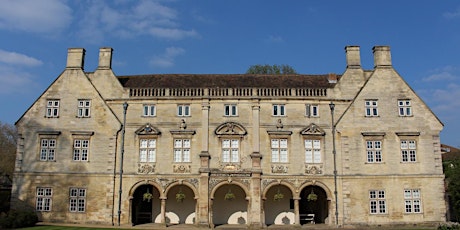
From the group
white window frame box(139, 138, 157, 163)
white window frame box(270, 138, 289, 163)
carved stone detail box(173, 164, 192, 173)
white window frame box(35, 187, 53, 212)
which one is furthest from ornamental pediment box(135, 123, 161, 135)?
white window frame box(270, 138, 289, 163)

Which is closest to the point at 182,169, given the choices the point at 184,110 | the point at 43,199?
the point at 184,110

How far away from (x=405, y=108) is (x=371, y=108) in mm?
2545

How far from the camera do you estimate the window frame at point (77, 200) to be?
92.4ft

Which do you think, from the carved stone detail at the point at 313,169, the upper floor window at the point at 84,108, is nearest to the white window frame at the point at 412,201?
the carved stone detail at the point at 313,169

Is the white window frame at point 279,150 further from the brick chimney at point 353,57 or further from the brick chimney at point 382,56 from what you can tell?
the brick chimney at point 382,56

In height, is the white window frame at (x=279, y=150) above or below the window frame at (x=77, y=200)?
above

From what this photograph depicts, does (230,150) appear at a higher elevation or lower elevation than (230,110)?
lower

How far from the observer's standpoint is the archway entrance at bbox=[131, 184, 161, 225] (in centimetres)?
2979

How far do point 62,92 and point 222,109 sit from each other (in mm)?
12307

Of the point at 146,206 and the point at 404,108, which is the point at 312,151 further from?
the point at 146,206

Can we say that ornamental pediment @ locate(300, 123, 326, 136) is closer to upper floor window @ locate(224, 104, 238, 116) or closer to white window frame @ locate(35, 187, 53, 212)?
upper floor window @ locate(224, 104, 238, 116)

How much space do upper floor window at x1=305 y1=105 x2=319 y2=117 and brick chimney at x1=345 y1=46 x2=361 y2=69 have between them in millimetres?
4427

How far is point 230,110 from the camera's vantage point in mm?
29281

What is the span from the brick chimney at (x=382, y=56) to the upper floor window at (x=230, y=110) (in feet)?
37.2
